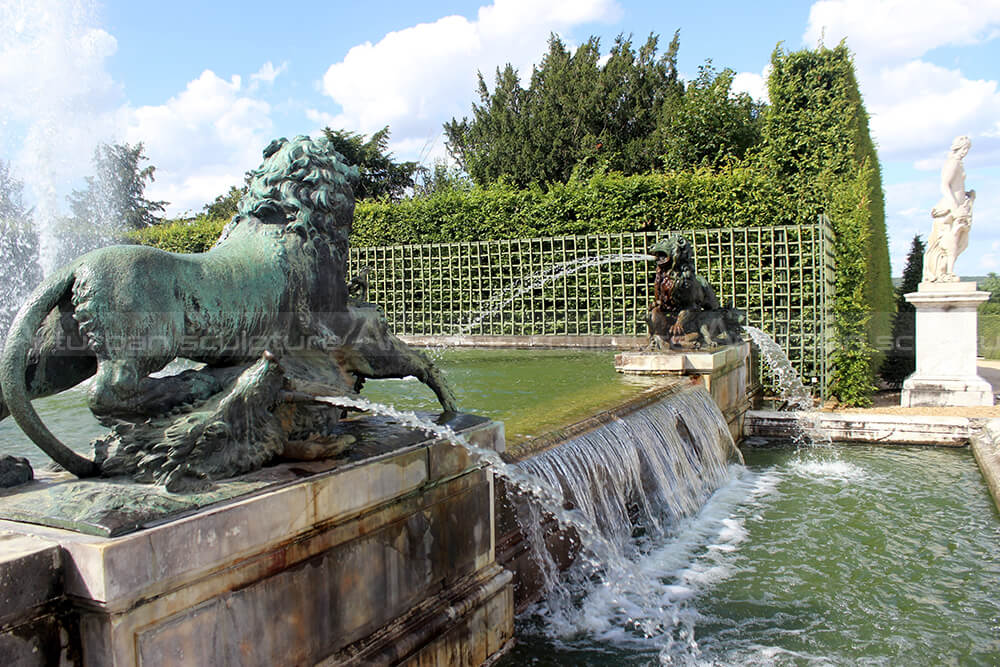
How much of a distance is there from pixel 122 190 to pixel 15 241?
16.3 m

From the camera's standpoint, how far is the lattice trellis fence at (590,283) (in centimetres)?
1088

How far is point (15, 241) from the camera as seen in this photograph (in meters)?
16.8

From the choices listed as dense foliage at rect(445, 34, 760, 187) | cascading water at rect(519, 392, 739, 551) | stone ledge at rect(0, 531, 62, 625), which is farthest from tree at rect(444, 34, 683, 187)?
stone ledge at rect(0, 531, 62, 625)

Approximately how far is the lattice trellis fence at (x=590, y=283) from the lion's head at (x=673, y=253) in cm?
243

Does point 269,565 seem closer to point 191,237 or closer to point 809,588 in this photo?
point 809,588

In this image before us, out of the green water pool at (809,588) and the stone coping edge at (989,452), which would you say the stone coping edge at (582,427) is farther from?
the stone coping edge at (989,452)

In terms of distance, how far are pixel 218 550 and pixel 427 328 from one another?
38.8 ft

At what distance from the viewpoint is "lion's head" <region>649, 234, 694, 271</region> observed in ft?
27.0

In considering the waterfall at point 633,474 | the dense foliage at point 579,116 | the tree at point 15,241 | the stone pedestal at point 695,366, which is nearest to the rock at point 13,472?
the waterfall at point 633,474

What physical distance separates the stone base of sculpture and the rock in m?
0.04

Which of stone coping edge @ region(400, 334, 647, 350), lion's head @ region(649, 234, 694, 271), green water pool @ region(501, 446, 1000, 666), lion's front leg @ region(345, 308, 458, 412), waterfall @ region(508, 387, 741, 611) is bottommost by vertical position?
green water pool @ region(501, 446, 1000, 666)

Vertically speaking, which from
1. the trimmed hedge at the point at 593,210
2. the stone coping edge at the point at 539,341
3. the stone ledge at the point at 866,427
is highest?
the trimmed hedge at the point at 593,210

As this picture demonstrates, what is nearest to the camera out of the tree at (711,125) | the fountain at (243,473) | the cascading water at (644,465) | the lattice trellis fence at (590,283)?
the fountain at (243,473)

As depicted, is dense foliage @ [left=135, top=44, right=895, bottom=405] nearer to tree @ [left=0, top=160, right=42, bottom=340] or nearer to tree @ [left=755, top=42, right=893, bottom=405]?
tree @ [left=755, top=42, right=893, bottom=405]
